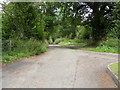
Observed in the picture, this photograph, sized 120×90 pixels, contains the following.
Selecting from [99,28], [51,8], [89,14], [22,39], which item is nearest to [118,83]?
[22,39]

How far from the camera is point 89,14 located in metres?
15.3

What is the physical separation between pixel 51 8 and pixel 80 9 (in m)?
4.22

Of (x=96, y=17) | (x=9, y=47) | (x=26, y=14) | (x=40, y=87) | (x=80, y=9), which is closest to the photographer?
(x=40, y=87)

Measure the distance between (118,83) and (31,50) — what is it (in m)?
6.50

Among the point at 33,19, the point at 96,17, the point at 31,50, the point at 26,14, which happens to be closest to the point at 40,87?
the point at 31,50

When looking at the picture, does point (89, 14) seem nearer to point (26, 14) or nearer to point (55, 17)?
point (55, 17)

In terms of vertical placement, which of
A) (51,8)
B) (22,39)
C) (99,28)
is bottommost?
(22,39)

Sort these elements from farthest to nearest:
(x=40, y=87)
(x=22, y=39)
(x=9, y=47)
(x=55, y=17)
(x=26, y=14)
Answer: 1. (x=55, y=17)
2. (x=22, y=39)
3. (x=26, y=14)
4. (x=9, y=47)
5. (x=40, y=87)

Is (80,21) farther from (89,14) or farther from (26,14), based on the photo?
(26,14)

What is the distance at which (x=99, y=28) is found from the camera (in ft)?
47.6

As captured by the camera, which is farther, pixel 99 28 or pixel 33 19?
pixel 99 28

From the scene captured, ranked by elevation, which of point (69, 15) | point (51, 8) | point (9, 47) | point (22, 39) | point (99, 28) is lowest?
point (9, 47)

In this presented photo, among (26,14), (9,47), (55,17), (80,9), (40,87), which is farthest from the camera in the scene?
(55,17)

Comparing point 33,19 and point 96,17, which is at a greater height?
point 96,17
